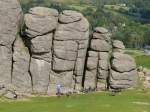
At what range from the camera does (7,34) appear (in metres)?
80.2

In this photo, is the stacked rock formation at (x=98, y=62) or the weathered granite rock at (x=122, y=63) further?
the stacked rock formation at (x=98, y=62)

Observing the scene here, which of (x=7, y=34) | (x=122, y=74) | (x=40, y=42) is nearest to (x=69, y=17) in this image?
(x=40, y=42)

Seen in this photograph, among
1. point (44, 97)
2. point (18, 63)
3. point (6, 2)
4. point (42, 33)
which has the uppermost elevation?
point (6, 2)

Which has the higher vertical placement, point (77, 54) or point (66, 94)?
point (77, 54)

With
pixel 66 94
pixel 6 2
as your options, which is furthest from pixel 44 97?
pixel 6 2

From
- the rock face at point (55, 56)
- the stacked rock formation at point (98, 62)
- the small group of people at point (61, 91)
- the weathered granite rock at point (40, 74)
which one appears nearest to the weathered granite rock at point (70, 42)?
the rock face at point (55, 56)

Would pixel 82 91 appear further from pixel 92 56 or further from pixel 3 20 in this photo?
pixel 3 20

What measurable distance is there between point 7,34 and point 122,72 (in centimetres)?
2412

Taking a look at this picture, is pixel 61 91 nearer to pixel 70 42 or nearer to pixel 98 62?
pixel 70 42

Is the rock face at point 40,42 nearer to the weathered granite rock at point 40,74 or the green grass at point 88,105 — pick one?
the weathered granite rock at point 40,74

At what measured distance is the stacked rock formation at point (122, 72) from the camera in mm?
85688

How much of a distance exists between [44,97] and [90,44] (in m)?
16.1

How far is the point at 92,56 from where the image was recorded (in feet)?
285

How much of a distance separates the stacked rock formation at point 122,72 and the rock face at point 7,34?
20719 millimetres
